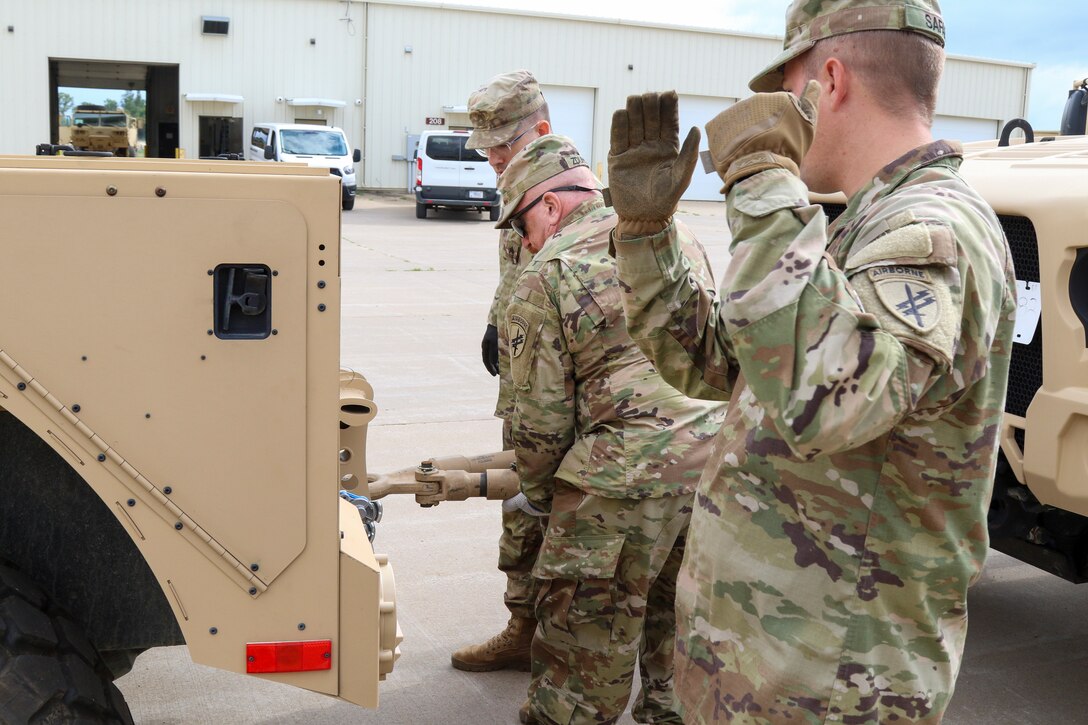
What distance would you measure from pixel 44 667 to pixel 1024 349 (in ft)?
10.00

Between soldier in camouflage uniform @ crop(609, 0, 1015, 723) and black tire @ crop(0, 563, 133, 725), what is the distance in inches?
43.7

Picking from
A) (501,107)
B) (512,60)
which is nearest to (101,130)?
(512,60)

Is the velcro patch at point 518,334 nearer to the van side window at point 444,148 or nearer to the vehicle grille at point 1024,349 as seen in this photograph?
the vehicle grille at point 1024,349

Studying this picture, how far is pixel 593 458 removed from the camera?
2.99 m

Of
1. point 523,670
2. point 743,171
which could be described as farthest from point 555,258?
point 523,670

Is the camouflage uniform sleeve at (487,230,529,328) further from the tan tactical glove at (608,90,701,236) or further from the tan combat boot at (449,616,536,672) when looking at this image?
the tan tactical glove at (608,90,701,236)

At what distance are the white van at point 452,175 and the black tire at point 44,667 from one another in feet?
71.7

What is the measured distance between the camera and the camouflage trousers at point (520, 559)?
3.90 m

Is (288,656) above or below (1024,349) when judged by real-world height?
below

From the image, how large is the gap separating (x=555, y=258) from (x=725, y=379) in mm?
954

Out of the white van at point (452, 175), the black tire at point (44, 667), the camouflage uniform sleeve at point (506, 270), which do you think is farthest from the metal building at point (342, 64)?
the black tire at point (44, 667)

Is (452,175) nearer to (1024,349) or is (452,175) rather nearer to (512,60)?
(512,60)

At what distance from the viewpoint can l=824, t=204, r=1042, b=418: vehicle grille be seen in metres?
3.67

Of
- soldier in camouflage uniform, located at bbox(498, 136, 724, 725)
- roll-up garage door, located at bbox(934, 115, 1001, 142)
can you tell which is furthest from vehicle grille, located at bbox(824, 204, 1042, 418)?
roll-up garage door, located at bbox(934, 115, 1001, 142)
